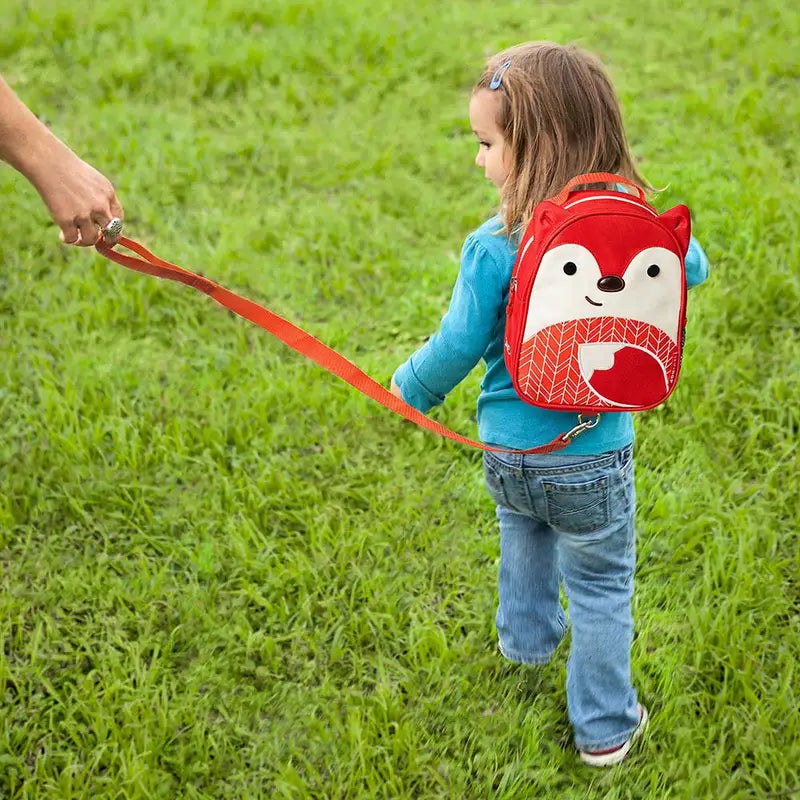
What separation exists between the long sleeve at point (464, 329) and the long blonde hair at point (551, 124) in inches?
3.8

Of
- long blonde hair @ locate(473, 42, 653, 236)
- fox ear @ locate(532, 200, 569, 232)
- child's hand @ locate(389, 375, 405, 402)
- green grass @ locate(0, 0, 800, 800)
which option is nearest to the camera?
fox ear @ locate(532, 200, 569, 232)

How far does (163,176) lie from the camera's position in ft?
15.8

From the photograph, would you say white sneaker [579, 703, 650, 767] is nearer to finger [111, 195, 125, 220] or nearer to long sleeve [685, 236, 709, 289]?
long sleeve [685, 236, 709, 289]

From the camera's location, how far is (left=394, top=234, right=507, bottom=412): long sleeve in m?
1.97

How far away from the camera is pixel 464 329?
2.01 metres

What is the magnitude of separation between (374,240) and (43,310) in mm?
1502

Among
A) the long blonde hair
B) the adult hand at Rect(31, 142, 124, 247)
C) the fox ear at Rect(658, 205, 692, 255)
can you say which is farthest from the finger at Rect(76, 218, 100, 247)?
the fox ear at Rect(658, 205, 692, 255)

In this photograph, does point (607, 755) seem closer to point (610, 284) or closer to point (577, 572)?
point (577, 572)

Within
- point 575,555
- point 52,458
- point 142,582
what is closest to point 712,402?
point 575,555

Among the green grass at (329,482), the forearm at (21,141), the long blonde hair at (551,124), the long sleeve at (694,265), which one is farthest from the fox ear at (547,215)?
the green grass at (329,482)

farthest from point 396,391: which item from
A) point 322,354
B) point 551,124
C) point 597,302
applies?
point 551,124

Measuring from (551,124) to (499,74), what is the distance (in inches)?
6.4

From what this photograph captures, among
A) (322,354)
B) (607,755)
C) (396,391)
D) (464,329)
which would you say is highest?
(464,329)

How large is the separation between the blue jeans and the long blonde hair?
0.55 metres
